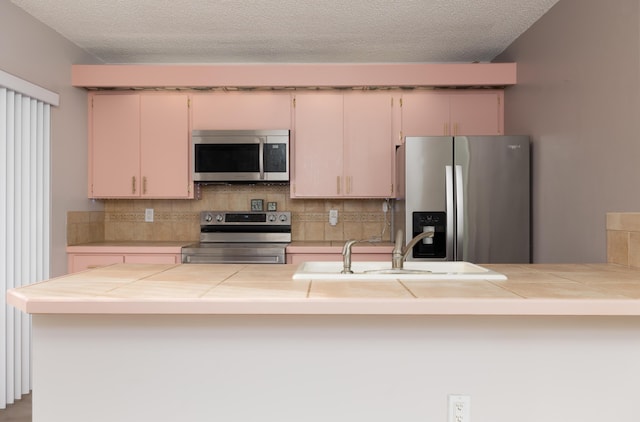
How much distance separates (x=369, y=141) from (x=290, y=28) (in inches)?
41.5

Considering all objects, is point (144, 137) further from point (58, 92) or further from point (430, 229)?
point (430, 229)

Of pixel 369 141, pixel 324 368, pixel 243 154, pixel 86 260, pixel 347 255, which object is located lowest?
pixel 324 368

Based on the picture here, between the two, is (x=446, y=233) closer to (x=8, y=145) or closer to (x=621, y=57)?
(x=621, y=57)

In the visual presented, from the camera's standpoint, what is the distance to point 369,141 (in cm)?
421

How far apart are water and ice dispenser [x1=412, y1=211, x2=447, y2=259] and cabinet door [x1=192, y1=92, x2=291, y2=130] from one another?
1286 millimetres

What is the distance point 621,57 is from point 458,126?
5.52 ft

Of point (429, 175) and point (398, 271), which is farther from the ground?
point (429, 175)

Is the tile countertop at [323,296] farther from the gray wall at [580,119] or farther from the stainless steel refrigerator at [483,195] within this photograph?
the stainless steel refrigerator at [483,195]

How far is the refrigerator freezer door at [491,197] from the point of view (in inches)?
141

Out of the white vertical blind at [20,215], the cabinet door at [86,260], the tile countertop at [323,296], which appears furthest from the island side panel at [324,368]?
the cabinet door at [86,260]

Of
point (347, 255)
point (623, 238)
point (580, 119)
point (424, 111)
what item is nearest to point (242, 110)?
point (424, 111)

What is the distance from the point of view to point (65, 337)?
1.81 metres

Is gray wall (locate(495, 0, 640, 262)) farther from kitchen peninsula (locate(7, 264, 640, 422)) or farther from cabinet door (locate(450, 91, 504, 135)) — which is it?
kitchen peninsula (locate(7, 264, 640, 422))

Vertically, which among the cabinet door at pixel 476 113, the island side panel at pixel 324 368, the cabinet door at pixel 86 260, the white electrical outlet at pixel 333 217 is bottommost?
the island side panel at pixel 324 368
